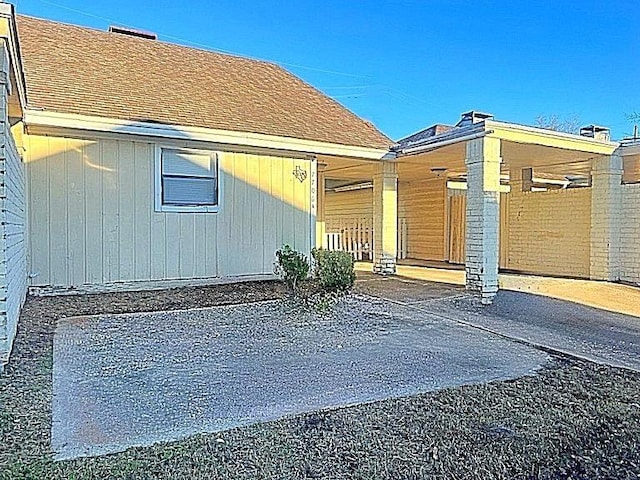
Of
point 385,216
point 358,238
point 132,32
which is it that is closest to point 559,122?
point 358,238

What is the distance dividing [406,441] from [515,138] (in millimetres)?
7000

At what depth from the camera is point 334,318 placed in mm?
6812

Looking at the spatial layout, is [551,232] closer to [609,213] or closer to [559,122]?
[609,213]

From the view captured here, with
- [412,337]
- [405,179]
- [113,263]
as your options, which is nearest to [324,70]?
[405,179]

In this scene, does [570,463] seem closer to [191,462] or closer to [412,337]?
[191,462]

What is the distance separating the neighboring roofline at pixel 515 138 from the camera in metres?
8.40

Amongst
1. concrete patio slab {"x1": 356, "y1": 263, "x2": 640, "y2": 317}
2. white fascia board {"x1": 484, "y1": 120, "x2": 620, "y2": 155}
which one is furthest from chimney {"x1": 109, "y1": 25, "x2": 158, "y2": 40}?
white fascia board {"x1": 484, "y1": 120, "x2": 620, "y2": 155}

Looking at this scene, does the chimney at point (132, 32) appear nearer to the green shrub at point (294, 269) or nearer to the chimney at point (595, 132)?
the green shrub at point (294, 269)

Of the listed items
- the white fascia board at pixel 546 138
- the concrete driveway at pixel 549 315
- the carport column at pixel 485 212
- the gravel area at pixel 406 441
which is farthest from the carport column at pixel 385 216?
the gravel area at pixel 406 441

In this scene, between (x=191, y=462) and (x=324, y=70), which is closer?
(x=191, y=462)

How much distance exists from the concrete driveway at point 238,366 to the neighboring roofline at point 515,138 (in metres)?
3.43

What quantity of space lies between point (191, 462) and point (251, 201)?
7094 millimetres

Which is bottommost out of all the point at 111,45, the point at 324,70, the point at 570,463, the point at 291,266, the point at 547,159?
the point at 570,463

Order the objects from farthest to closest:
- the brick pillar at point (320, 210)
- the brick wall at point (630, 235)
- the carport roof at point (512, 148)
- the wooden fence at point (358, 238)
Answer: the wooden fence at point (358, 238), the brick pillar at point (320, 210), the brick wall at point (630, 235), the carport roof at point (512, 148)
